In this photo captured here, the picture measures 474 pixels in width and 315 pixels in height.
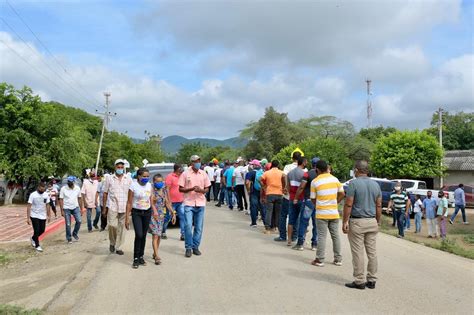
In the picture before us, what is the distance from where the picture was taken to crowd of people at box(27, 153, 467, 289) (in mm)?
6875

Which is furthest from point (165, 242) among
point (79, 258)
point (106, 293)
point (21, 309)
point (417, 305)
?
point (417, 305)

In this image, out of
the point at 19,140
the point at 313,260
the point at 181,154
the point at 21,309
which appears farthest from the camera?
the point at 181,154

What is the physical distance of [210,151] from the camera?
108375 mm

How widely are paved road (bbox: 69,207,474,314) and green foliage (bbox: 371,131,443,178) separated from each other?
2703 cm

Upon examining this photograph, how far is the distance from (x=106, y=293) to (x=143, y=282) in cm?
72

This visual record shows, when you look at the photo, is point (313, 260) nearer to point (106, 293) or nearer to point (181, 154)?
point (106, 293)

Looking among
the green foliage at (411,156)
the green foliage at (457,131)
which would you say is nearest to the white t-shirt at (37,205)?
the green foliage at (411,156)

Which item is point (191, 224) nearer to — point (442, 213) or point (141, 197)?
point (141, 197)

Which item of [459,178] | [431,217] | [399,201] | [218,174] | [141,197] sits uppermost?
[459,178]

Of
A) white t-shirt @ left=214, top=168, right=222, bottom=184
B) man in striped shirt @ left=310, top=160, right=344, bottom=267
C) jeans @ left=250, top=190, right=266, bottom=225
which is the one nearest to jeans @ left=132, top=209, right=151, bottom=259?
man in striped shirt @ left=310, top=160, right=344, bottom=267

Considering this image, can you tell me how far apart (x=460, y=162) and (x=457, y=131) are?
1990 cm

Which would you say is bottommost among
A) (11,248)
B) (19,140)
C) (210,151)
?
(11,248)

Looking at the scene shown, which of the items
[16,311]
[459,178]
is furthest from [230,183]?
[459,178]

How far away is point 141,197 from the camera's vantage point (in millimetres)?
8352
